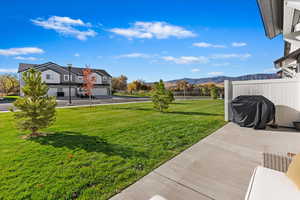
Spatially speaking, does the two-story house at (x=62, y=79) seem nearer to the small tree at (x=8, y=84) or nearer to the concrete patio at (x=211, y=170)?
the small tree at (x=8, y=84)

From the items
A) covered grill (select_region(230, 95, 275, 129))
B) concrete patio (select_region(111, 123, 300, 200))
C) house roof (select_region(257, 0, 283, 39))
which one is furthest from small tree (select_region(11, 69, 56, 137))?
covered grill (select_region(230, 95, 275, 129))

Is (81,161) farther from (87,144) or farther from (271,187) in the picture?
(271,187)

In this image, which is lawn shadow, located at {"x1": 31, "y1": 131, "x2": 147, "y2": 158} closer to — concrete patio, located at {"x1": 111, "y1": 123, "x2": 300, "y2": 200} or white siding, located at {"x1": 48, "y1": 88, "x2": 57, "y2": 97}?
concrete patio, located at {"x1": 111, "y1": 123, "x2": 300, "y2": 200}

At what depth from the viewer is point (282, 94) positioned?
598 cm

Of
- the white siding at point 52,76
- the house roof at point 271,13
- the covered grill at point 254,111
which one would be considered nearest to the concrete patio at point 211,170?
the covered grill at point 254,111

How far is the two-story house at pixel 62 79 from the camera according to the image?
27.2 m

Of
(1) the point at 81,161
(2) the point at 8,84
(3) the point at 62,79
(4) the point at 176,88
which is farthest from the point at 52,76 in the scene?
(1) the point at 81,161

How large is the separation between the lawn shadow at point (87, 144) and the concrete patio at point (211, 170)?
1062 millimetres

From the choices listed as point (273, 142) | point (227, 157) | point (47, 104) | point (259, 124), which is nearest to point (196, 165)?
point (227, 157)

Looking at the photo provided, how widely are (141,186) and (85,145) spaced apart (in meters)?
2.72

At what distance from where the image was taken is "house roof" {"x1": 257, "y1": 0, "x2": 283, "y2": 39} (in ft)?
12.3

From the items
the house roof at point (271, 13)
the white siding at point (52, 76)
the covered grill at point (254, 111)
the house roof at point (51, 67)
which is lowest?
the covered grill at point (254, 111)

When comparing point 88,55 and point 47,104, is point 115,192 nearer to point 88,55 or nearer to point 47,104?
point 47,104

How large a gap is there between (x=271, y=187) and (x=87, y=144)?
450cm
